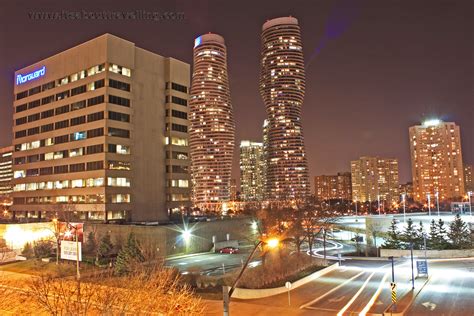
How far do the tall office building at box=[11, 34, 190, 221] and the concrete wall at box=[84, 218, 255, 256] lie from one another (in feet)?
65.8

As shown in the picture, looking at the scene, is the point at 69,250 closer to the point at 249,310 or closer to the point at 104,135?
the point at 249,310

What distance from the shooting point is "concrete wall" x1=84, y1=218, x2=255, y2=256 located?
2336 inches

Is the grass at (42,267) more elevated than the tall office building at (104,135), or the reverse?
the tall office building at (104,135)

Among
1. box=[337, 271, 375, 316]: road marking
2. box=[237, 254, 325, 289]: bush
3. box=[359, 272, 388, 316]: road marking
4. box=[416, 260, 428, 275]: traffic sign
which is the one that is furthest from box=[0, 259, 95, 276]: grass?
box=[416, 260, 428, 275]: traffic sign

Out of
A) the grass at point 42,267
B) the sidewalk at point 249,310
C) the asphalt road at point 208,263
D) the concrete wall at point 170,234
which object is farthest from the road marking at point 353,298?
the grass at point 42,267

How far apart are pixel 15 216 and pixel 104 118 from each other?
137ft

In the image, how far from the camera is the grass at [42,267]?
150 ft

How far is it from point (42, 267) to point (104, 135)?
123 feet

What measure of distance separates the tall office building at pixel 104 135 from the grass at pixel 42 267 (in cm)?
2691

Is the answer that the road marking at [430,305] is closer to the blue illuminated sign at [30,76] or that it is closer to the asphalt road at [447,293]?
the asphalt road at [447,293]

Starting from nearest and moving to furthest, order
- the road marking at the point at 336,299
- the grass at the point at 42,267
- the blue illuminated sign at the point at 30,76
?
the road marking at the point at 336,299
the grass at the point at 42,267
the blue illuminated sign at the point at 30,76

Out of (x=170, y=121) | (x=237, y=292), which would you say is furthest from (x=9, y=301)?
(x=170, y=121)

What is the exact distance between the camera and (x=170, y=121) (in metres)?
96.5

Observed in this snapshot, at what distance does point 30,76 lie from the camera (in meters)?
104
